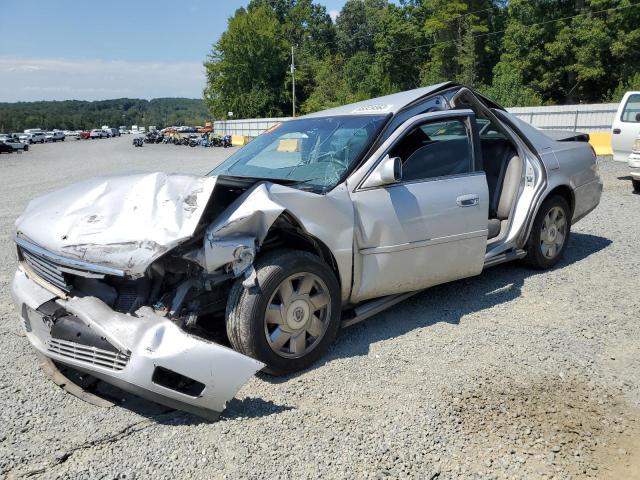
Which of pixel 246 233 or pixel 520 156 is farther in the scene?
pixel 520 156

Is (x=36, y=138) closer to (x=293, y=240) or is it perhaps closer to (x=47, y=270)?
(x=47, y=270)

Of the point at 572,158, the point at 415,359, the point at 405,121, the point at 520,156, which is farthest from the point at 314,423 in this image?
the point at 572,158

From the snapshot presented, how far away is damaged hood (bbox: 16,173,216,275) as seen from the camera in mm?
2867

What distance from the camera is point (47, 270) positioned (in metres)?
3.27

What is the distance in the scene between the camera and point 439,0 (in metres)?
51.5

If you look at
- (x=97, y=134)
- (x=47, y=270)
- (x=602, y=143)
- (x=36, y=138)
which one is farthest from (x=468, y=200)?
(x=97, y=134)

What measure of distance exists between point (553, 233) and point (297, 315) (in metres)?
3.22

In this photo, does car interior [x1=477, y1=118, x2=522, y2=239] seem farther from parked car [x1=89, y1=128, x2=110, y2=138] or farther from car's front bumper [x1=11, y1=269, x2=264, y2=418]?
parked car [x1=89, y1=128, x2=110, y2=138]

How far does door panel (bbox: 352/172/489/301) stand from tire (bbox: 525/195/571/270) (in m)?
1.08

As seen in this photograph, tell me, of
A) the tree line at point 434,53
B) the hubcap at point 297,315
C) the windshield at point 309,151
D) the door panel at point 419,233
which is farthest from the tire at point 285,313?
the tree line at point 434,53

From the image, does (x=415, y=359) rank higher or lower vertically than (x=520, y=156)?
lower

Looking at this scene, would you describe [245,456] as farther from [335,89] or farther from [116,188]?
[335,89]

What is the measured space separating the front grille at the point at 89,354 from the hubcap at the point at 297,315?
2.72ft

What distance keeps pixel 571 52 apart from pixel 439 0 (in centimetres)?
1621
